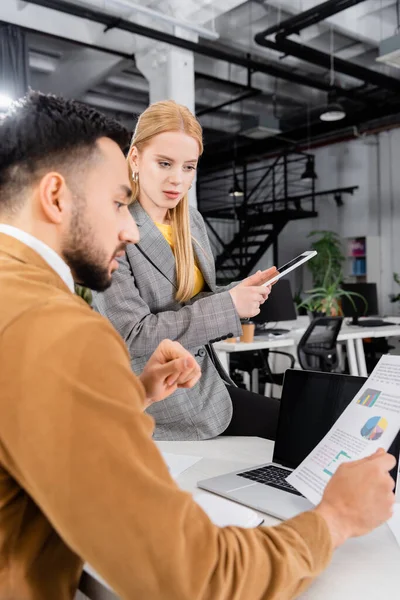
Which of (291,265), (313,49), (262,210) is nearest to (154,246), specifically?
(291,265)

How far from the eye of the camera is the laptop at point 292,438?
120 centimetres

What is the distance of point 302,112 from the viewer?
12.0m

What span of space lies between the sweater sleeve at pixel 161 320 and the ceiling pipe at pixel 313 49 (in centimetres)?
570

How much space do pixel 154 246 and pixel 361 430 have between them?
3.11ft

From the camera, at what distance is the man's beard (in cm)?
85

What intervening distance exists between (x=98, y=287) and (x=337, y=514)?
50 centimetres

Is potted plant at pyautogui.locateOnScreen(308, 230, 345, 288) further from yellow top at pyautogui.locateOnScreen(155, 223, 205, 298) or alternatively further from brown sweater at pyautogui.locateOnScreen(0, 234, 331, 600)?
brown sweater at pyautogui.locateOnScreen(0, 234, 331, 600)

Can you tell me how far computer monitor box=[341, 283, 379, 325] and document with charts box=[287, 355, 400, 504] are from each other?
5966 millimetres

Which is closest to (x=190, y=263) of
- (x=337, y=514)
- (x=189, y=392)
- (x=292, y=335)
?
(x=189, y=392)

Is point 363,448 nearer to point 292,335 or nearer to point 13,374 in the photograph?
point 13,374

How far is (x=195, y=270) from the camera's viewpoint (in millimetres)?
1965

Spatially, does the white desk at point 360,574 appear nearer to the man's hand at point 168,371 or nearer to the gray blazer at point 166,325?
the man's hand at point 168,371

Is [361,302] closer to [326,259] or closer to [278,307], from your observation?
[278,307]

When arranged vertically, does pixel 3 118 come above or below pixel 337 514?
above
